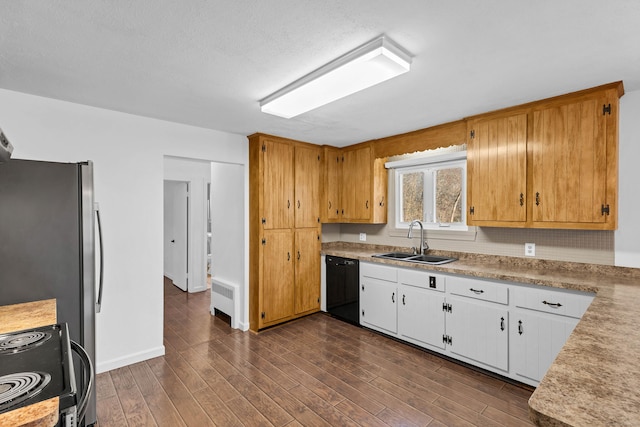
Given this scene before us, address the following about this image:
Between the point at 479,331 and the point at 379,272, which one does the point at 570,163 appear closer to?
the point at 479,331

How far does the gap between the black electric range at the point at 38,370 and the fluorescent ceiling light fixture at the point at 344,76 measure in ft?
6.27

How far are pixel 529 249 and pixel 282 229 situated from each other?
265 cm

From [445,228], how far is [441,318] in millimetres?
1125

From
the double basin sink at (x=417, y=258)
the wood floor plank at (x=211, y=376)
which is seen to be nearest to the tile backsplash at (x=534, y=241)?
the double basin sink at (x=417, y=258)

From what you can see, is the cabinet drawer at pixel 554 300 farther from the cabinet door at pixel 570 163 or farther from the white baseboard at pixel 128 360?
the white baseboard at pixel 128 360

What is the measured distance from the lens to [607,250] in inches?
98.3

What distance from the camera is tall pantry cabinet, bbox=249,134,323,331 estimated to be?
3.69 meters

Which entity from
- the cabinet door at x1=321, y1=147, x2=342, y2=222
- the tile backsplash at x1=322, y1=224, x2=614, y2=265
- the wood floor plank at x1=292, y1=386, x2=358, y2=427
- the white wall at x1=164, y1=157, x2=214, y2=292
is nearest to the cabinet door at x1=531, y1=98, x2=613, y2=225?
the tile backsplash at x1=322, y1=224, x2=614, y2=265

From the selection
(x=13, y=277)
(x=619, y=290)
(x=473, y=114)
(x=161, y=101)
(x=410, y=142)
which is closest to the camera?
(x=13, y=277)

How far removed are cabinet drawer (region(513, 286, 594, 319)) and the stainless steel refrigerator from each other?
3.09 metres

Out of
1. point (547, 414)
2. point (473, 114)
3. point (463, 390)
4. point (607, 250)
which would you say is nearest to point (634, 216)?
point (607, 250)

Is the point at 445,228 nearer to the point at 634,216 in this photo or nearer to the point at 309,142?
the point at 634,216

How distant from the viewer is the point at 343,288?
13.1 feet

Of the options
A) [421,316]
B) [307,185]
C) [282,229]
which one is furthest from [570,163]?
[282,229]
